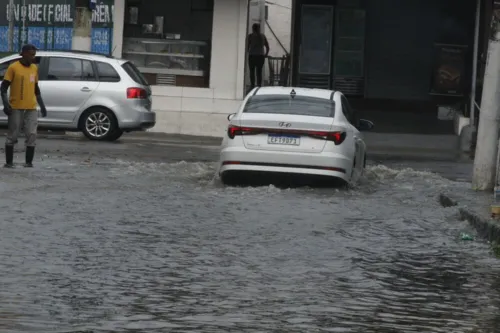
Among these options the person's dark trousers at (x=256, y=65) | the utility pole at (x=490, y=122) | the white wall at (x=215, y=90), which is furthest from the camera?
the person's dark trousers at (x=256, y=65)

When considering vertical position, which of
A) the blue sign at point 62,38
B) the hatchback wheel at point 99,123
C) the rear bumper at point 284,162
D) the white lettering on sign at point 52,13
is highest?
the white lettering on sign at point 52,13

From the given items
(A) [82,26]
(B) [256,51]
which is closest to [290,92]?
(A) [82,26]

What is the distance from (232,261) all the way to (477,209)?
15.4 feet

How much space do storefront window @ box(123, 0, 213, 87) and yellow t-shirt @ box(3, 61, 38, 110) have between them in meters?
11.6

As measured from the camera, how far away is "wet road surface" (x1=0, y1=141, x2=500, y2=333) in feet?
28.4

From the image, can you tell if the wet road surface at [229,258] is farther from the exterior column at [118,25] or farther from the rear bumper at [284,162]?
the exterior column at [118,25]

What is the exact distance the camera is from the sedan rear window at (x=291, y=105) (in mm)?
17406

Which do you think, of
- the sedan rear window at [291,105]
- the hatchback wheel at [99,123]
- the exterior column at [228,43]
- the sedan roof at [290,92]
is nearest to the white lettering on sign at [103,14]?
the exterior column at [228,43]

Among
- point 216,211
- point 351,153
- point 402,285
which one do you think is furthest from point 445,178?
point 402,285

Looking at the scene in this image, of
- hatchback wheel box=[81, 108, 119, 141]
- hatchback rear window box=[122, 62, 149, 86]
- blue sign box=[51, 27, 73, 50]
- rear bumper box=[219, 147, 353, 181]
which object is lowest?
hatchback wheel box=[81, 108, 119, 141]

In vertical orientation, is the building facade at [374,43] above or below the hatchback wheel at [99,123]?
above

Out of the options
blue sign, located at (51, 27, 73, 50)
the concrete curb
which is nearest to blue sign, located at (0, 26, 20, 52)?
blue sign, located at (51, 27, 73, 50)

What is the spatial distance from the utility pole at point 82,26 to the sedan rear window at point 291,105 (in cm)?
1316

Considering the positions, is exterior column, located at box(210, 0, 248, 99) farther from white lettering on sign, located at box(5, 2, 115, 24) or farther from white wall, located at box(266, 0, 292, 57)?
white wall, located at box(266, 0, 292, 57)
